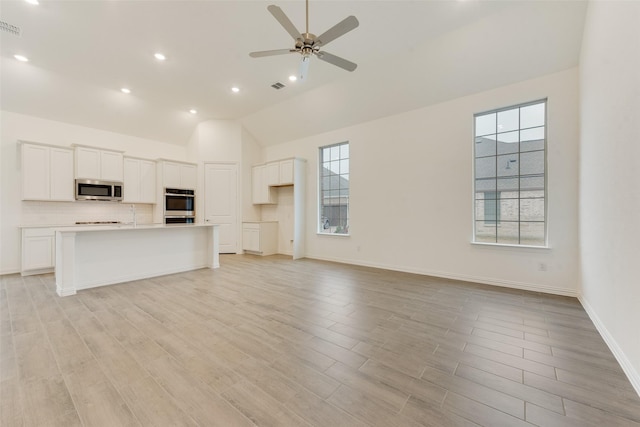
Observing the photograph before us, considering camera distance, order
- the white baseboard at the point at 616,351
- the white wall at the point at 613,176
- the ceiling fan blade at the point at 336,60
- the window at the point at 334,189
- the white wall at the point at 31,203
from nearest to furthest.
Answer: the white baseboard at the point at 616,351, the white wall at the point at 613,176, the ceiling fan blade at the point at 336,60, the white wall at the point at 31,203, the window at the point at 334,189

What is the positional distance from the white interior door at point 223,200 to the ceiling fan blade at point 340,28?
5.40m

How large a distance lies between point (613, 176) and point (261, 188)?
6692 mm

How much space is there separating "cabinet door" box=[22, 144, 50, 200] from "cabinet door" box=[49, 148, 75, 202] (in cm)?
7

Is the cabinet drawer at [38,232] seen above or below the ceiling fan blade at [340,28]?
below

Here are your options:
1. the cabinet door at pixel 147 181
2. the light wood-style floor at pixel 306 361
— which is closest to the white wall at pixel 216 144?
the cabinet door at pixel 147 181

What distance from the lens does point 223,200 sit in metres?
7.29

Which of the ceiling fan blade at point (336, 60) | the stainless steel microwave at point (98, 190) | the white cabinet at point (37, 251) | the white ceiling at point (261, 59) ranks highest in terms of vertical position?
the white ceiling at point (261, 59)

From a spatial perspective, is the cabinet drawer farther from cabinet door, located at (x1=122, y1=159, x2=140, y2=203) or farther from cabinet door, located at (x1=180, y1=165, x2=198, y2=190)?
cabinet door, located at (x1=180, y1=165, x2=198, y2=190)

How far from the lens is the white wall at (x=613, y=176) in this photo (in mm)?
1859

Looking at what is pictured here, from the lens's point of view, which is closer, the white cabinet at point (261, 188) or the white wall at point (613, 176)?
the white wall at point (613, 176)

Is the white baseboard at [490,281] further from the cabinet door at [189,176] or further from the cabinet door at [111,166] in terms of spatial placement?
the cabinet door at [111,166]

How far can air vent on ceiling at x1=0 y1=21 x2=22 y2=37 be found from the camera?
3.55m

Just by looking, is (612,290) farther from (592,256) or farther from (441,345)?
(441,345)

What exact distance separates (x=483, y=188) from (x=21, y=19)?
24.0 ft
